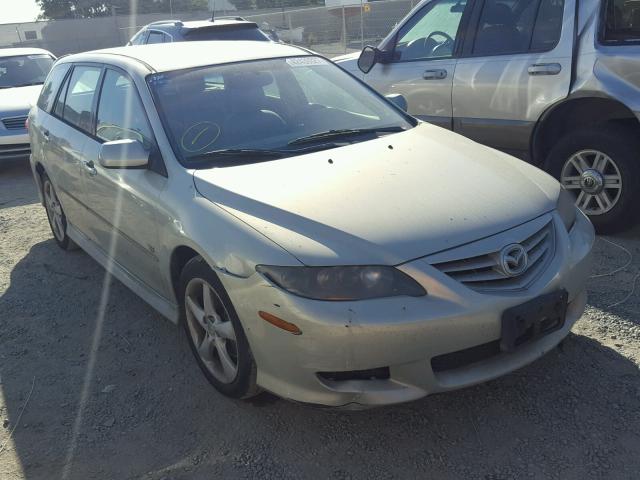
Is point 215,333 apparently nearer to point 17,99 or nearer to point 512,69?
point 512,69

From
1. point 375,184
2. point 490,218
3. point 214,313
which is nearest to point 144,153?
point 214,313

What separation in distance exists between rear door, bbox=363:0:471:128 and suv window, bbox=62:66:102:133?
270 cm

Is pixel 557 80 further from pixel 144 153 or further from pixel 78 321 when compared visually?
pixel 78 321

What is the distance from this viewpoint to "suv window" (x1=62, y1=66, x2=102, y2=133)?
171 inches

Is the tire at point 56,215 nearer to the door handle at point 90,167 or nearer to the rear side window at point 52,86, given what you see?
the rear side window at point 52,86

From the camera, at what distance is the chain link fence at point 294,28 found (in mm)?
19094

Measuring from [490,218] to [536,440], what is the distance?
966 mm

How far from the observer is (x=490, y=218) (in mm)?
2762

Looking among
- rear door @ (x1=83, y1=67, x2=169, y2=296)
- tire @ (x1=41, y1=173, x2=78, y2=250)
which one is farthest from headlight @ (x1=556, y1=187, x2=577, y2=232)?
tire @ (x1=41, y1=173, x2=78, y2=250)

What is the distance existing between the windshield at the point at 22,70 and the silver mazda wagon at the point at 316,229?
6.49m

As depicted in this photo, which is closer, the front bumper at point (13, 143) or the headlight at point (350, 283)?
the headlight at point (350, 283)

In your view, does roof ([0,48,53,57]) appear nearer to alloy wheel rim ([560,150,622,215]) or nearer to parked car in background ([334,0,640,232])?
parked car in background ([334,0,640,232])

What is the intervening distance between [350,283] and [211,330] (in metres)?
0.93

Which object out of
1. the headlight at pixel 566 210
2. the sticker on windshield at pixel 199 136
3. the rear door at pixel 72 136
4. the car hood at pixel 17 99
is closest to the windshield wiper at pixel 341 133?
the sticker on windshield at pixel 199 136
